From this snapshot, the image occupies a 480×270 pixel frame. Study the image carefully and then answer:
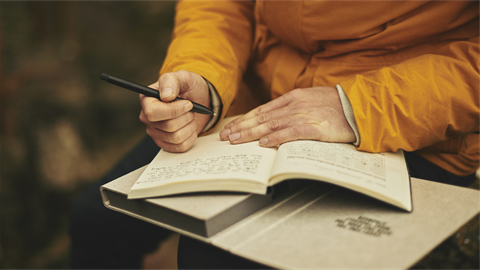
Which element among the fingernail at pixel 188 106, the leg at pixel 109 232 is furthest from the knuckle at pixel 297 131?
the leg at pixel 109 232

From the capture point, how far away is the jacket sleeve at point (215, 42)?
112cm

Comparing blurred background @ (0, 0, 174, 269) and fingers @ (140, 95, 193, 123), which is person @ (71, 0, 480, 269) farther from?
blurred background @ (0, 0, 174, 269)

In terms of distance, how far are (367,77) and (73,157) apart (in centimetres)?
208

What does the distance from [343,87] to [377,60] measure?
0.73ft

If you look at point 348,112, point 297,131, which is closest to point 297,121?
point 297,131

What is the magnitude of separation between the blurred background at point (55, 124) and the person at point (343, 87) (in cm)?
56

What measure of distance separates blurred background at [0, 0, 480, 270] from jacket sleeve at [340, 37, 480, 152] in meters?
0.56

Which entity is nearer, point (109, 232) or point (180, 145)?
point (180, 145)

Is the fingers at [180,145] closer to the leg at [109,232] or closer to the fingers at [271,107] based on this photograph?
the fingers at [271,107]

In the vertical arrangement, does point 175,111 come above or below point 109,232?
above

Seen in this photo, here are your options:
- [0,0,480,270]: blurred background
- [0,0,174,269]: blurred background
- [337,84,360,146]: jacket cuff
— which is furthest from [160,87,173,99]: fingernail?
[0,0,174,269]: blurred background

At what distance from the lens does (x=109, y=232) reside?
1.18 m

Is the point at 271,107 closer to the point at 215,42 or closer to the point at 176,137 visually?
the point at 176,137

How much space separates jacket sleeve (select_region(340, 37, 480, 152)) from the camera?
0.81 meters
